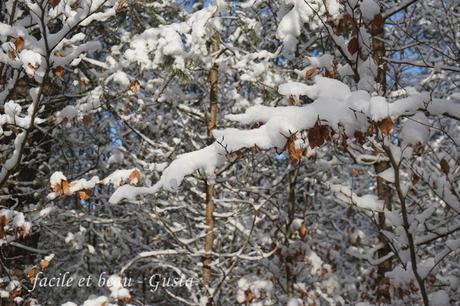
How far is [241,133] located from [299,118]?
31cm

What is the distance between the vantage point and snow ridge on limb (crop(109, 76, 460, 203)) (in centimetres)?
233

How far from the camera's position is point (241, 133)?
96.1 inches

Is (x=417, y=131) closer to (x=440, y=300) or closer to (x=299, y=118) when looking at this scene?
(x=299, y=118)

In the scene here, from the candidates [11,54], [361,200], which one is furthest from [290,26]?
[11,54]

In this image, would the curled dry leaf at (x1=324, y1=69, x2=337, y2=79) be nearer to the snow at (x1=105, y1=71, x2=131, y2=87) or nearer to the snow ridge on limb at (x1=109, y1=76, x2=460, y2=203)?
the snow ridge on limb at (x1=109, y1=76, x2=460, y2=203)

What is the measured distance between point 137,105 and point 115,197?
4835 millimetres

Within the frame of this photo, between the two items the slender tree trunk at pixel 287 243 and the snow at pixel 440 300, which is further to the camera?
the slender tree trunk at pixel 287 243

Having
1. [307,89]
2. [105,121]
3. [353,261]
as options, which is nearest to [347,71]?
[307,89]

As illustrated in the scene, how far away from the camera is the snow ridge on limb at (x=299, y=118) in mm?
2326

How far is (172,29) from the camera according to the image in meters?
5.71

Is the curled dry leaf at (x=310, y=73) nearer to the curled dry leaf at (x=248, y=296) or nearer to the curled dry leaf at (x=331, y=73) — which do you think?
the curled dry leaf at (x=331, y=73)

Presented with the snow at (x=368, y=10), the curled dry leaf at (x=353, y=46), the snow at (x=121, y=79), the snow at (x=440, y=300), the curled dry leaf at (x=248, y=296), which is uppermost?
the snow at (x=121, y=79)

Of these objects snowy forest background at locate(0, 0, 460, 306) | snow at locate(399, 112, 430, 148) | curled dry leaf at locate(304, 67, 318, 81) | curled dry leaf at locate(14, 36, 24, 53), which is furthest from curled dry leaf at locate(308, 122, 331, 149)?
curled dry leaf at locate(14, 36, 24, 53)

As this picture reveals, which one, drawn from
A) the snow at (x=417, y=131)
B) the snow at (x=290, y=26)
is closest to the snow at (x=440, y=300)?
the snow at (x=417, y=131)
